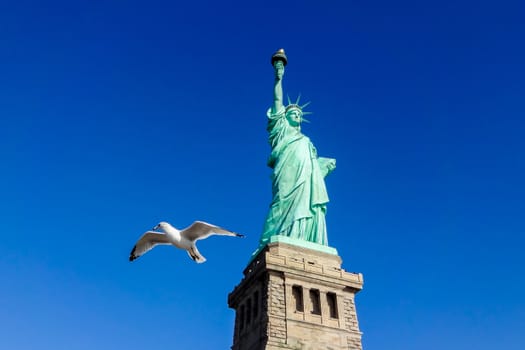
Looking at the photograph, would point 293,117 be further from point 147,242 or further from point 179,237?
point 179,237

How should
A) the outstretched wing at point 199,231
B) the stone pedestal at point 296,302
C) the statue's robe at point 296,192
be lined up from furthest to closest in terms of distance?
1. the statue's robe at point 296,192
2. the stone pedestal at point 296,302
3. the outstretched wing at point 199,231

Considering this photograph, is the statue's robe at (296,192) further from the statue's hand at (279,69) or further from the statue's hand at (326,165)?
the statue's hand at (279,69)

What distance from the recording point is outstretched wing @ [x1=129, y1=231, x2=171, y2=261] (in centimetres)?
1424

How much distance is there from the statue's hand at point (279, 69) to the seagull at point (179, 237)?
25297 millimetres

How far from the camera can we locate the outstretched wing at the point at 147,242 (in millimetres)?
14237

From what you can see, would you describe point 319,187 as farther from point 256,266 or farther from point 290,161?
point 256,266

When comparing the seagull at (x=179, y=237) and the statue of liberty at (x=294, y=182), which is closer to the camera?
the seagull at (x=179, y=237)

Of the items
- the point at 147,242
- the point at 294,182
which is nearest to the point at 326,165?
the point at 294,182

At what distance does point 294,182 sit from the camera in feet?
104

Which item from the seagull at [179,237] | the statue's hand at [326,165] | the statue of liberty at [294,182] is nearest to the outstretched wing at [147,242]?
the seagull at [179,237]

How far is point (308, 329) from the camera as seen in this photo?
84.1 ft

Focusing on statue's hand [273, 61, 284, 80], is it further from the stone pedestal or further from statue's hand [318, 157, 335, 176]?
the stone pedestal

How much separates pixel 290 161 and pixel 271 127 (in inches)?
157

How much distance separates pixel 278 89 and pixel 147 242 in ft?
79.3
